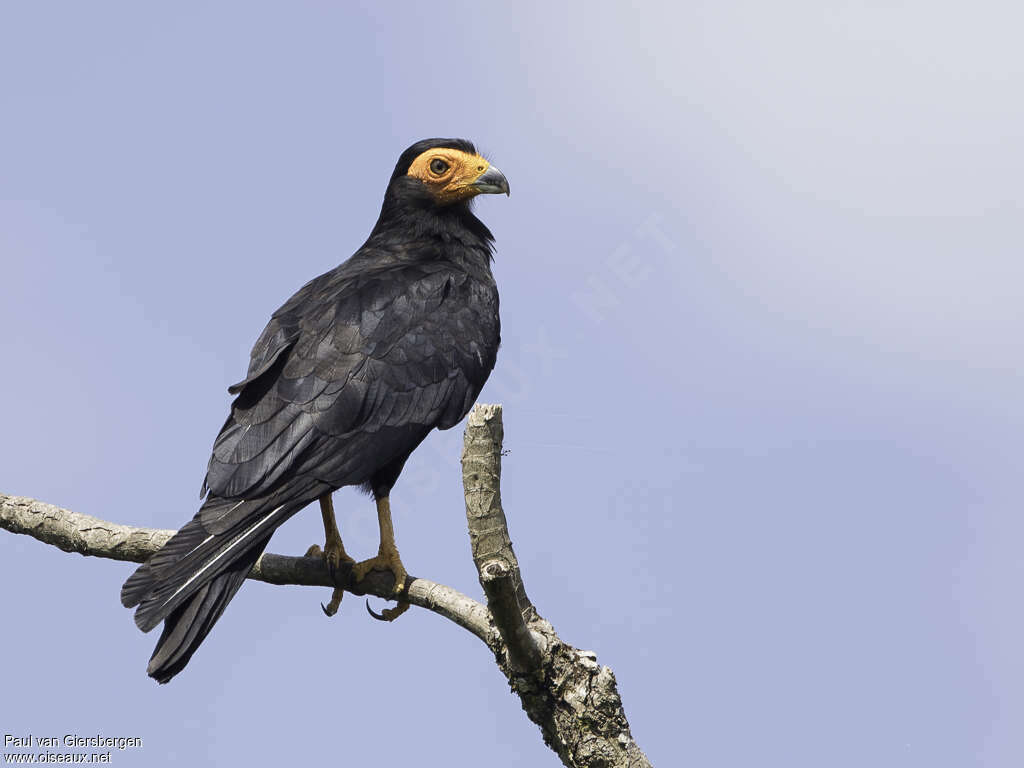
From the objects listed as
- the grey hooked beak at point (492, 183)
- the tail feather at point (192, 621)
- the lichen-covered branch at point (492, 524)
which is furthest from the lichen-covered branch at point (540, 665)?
the grey hooked beak at point (492, 183)

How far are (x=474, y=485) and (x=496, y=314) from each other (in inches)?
86.9

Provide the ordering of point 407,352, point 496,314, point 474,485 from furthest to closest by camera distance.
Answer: point 496,314 < point 407,352 < point 474,485

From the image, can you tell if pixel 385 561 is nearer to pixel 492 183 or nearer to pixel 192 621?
pixel 192 621

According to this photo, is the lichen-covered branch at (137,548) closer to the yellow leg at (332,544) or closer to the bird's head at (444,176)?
the yellow leg at (332,544)

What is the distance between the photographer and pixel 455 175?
6.81 metres

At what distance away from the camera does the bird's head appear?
22.3ft

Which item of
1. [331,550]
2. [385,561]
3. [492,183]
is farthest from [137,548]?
[492,183]

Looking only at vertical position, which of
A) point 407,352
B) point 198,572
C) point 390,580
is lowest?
point 198,572

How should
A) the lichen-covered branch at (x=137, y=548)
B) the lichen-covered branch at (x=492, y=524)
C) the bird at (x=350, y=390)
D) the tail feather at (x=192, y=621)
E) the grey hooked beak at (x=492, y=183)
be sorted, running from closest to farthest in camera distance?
1. the lichen-covered branch at (x=492, y=524)
2. the tail feather at (x=192, y=621)
3. the bird at (x=350, y=390)
4. the lichen-covered branch at (x=137, y=548)
5. the grey hooked beak at (x=492, y=183)

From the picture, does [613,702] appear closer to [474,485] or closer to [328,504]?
[474,485]

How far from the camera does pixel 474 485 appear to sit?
14.1ft

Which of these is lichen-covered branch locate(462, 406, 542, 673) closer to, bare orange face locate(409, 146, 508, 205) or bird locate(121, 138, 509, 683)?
bird locate(121, 138, 509, 683)

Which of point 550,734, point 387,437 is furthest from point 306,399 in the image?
point 550,734

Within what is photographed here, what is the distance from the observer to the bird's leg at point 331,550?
5.58 m
